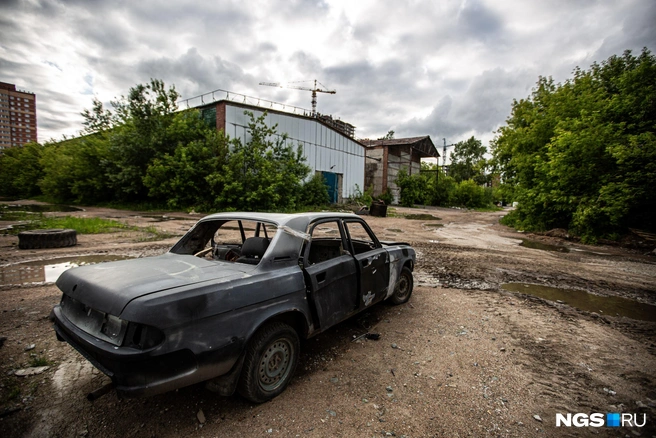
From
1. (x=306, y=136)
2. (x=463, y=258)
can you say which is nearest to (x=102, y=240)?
(x=463, y=258)

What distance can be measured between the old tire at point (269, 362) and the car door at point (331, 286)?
0.35 meters

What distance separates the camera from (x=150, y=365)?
69.0 inches

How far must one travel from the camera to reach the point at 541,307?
4.60 metres

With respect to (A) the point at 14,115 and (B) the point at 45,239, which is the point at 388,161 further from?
(A) the point at 14,115

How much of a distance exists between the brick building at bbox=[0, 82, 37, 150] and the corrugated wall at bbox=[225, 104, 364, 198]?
131370mm

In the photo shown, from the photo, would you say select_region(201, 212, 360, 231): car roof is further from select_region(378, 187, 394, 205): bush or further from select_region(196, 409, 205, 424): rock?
select_region(378, 187, 394, 205): bush

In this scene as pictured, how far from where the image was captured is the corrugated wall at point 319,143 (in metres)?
18.6

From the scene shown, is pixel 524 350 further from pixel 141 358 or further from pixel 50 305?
pixel 50 305

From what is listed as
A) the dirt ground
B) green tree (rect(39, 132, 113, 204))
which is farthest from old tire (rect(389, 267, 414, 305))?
green tree (rect(39, 132, 113, 204))

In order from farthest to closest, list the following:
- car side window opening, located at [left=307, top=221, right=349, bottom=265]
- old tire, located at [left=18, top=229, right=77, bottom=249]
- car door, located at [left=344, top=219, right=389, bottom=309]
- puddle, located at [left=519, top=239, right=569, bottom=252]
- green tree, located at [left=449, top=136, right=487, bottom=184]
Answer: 1. green tree, located at [left=449, top=136, right=487, bottom=184]
2. puddle, located at [left=519, top=239, right=569, bottom=252]
3. old tire, located at [left=18, top=229, right=77, bottom=249]
4. car side window opening, located at [left=307, top=221, right=349, bottom=265]
5. car door, located at [left=344, top=219, right=389, bottom=309]

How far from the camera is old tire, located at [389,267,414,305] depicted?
4383 millimetres

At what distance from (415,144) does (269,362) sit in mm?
38194

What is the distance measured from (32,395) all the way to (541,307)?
6090 millimetres

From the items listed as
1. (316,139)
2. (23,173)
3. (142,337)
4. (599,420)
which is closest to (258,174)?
(316,139)
